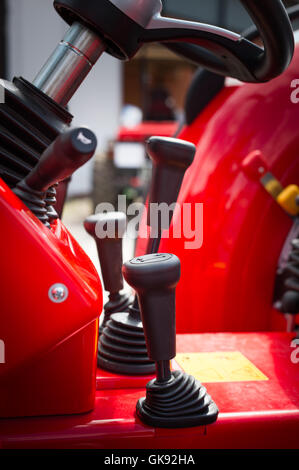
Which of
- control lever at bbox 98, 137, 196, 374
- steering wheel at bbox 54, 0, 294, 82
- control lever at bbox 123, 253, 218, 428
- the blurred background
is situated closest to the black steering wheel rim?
steering wheel at bbox 54, 0, 294, 82

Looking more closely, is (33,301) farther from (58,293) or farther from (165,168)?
(165,168)

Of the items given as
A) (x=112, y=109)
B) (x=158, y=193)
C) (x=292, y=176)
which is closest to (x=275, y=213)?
(x=292, y=176)

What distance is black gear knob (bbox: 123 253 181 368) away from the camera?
18.0 inches

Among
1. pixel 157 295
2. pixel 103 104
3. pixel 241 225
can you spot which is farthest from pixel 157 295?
pixel 103 104

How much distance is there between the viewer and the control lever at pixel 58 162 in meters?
0.41

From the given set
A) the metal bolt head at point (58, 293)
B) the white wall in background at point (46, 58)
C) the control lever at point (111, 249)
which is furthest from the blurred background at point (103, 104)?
the metal bolt head at point (58, 293)

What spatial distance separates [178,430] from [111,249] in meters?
0.27

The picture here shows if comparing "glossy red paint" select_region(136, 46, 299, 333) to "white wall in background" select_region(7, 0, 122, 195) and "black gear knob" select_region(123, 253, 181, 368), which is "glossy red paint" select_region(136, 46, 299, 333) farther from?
"white wall in background" select_region(7, 0, 122, 195)

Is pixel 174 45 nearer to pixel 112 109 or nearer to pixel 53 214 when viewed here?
pixel 53 214

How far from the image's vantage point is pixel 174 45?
70 cm

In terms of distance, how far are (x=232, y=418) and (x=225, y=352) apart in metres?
0.21

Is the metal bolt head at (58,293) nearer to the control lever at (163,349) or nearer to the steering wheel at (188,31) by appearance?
the control lever at (163,349)

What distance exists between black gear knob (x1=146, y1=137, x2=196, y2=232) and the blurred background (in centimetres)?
235

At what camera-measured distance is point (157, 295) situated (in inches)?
18.2
